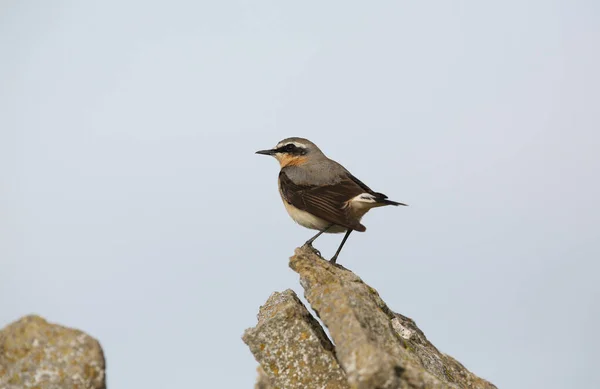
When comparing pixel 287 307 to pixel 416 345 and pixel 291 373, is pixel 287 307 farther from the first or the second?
pixel 416 345

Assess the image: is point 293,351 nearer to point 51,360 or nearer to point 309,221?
point 51,360

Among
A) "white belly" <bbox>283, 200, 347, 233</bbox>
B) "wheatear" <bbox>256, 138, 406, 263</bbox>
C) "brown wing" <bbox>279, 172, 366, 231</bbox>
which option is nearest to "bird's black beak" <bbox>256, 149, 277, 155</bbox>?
"wheatear" <bbox>256, 138, 406, 263</bbox>

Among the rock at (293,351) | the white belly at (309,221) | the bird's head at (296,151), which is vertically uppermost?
the bird's head at (296,151)

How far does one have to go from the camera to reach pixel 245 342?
13375mm

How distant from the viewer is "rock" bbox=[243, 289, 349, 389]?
12.9 meters

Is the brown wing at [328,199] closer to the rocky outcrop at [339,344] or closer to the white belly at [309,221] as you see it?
the white belly at [309,221]

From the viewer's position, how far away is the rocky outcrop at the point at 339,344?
10.6m

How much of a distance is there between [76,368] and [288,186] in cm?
877

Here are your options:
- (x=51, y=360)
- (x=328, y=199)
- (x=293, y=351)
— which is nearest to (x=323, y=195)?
(x=328, y=199)

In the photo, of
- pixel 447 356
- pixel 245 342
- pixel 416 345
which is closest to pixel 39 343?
pixel 245 342

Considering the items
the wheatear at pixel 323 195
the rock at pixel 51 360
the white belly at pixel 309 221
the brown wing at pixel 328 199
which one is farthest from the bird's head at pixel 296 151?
the rock at pixel 51 360

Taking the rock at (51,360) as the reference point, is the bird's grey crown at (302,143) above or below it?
above

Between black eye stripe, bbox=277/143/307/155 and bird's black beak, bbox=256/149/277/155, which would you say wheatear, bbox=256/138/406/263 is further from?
bird's black beak, bbox=256/149/277/155

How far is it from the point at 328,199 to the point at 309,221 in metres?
0.73
